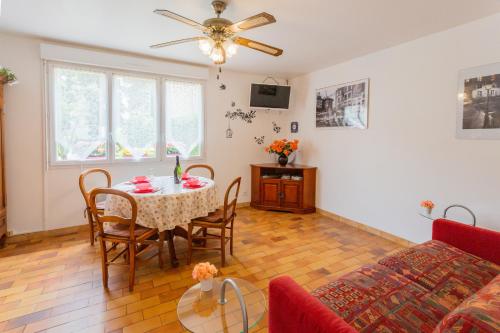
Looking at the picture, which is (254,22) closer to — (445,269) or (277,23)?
(277,23)

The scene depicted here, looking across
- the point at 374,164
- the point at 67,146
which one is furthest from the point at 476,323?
the point at 67,146

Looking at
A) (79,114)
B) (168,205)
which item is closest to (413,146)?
(168,205)

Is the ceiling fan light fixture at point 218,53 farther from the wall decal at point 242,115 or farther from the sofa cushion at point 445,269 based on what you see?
the wall decal at point 242,115

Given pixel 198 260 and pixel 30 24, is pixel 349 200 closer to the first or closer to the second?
pixel 198 260

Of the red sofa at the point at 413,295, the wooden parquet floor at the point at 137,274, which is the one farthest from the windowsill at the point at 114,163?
the red sofa at the point at 413,295

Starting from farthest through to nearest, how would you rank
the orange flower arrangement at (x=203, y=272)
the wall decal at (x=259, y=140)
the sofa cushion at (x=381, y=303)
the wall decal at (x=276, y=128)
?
1. the wall decal at (x=276, y=128)
2. the wall decal at (x=259, y=140)
3. the orange flower arrangement at (x=203, y=272)
4. the sofa cushion at (x=381, y=303)

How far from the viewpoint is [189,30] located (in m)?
2.79

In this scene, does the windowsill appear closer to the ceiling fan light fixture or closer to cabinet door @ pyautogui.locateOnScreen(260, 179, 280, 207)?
cabinet door @ pyautogui.locateOnScreen(260, 179, 280, 207)

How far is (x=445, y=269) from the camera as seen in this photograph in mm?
1645

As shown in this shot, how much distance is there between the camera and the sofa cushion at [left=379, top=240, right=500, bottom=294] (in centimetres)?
147

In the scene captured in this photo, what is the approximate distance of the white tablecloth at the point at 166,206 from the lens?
227 cm

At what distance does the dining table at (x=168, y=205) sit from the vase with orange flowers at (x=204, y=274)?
933 mm

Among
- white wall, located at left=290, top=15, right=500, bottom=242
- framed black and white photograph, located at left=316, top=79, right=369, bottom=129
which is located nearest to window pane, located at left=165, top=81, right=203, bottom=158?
framed black and white photograph, located at left=316, top=79, right=369, bottom=129

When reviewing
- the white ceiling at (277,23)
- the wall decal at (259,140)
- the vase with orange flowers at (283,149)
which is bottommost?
the vase with orange flowers at (283,149)
